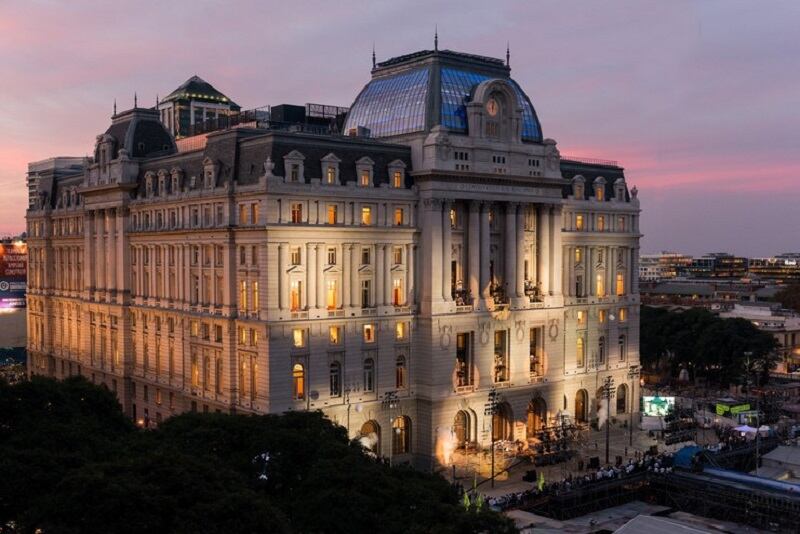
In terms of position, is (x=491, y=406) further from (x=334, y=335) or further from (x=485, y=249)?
(x=334, y=335)

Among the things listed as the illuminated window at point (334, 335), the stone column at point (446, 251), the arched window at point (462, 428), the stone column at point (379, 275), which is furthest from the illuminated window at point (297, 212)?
the arched window at point (462, 428)

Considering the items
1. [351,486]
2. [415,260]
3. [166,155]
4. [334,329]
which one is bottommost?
[351,486]

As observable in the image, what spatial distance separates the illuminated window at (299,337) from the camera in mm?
91662

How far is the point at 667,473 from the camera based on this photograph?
89250 mm

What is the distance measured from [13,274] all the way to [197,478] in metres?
155

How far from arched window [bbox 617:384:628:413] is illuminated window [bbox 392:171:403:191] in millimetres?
45211

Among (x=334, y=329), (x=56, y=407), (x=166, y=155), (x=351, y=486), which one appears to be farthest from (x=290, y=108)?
(x=351, y=486)

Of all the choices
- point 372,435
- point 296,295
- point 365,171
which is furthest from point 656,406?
point 296,295

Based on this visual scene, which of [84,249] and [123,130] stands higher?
[123,130]

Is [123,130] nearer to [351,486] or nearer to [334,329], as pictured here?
[334,329]

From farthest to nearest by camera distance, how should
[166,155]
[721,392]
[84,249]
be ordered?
[721,392]
[84,249]
[166,155]

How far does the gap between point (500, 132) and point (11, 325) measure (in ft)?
370

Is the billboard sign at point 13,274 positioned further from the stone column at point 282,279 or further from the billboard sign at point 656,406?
the billboard sign at point 656,406

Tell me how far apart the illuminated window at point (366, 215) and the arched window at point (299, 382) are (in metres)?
16.8
